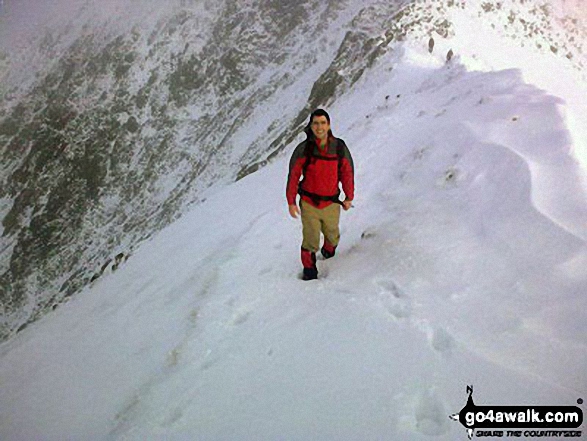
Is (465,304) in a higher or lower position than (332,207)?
lower

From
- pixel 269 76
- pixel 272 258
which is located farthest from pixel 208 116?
pixel 272 258

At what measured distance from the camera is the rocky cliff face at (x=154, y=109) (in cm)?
3128

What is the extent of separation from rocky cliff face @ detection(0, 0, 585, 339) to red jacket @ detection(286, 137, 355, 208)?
19.4 m

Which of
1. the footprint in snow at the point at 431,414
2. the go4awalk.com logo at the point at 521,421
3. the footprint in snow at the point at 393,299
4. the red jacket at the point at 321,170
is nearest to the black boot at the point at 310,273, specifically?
the red jacket at the point at 321,170

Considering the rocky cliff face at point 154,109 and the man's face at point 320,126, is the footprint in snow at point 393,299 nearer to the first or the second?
the man's face at point 320,126

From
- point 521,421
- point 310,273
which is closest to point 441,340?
point 521,421

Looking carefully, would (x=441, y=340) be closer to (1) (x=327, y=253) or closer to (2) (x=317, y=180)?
(2) (x=317, y=180)

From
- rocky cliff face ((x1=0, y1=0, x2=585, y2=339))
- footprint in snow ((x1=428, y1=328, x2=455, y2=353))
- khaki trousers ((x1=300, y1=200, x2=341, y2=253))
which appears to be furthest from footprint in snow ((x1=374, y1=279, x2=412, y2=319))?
rocky cliff face ((x1=0, y1=0, x2=585, y2=339))

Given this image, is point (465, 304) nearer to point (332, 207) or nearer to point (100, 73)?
point (332, 207)

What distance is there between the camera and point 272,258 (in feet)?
25.5

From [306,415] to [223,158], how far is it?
105 ft

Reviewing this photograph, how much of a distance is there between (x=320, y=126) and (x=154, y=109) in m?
45.0

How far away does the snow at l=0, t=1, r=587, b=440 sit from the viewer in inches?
156

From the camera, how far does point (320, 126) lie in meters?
5.66
